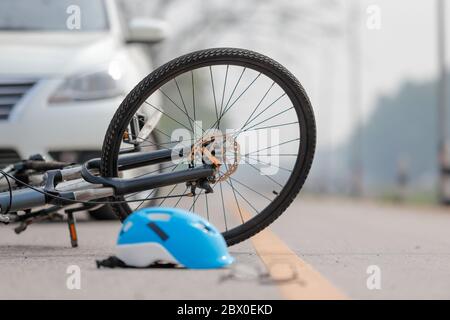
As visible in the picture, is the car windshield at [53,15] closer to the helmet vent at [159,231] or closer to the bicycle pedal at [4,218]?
the bicycle pedal at [4,218]

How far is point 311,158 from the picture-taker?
5309mm

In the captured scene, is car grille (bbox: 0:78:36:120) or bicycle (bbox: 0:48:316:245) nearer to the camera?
bicycle (bbox: 0:48:316:245)

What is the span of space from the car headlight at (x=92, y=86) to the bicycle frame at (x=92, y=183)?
2.56 metres

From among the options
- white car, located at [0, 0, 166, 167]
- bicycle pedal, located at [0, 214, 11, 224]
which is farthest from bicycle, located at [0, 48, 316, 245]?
white car, located at [0, 0, 166, 167]

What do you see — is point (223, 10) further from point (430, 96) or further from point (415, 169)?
point (430, 96)

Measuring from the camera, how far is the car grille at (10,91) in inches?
308

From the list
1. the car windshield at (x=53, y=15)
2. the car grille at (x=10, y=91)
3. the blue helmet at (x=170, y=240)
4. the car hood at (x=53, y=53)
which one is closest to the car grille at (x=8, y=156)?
the car grille at (x=10, y=91)

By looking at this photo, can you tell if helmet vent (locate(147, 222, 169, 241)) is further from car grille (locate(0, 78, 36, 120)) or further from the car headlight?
car grille (locate(0, 78, 36, 120))

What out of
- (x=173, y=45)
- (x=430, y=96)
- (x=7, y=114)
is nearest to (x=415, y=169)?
(x=430, y=96)

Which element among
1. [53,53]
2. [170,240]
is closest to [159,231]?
[170,240]

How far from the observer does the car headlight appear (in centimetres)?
777

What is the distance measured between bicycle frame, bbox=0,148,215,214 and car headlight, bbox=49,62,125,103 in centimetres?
256

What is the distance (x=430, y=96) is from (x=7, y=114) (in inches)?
5914

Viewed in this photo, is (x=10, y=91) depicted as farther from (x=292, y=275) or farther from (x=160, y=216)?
(x=292, y=275)
